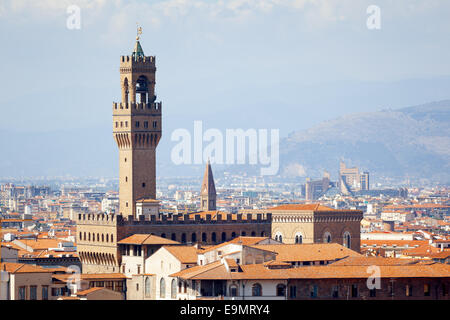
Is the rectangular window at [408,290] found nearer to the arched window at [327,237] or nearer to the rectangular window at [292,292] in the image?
the rectangular window at [292,292]

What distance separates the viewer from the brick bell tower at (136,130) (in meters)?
87.5

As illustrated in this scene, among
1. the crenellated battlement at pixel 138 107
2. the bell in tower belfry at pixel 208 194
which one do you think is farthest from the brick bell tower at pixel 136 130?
the bell in tower belfry at pixel 208 194

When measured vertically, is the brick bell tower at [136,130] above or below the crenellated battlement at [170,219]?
above

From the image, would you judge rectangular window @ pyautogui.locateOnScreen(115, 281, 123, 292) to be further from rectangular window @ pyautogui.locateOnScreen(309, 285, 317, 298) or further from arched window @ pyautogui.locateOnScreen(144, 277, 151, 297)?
rectangular window @ pyautogui.locateOnScreen(309, 285, 317, 298)

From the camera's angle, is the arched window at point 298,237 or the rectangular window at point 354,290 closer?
the rectangular window at point 354,290

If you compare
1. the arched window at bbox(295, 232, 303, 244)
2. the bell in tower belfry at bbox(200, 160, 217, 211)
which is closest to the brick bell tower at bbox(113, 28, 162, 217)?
the arched window at bbox(295, 232, 303, 244)

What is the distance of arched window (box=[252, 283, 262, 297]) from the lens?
2596 inches

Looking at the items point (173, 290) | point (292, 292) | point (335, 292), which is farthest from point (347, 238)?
point (292, 292)

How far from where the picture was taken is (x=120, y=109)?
88750 mm

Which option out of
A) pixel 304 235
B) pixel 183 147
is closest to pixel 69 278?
pixel 304 235

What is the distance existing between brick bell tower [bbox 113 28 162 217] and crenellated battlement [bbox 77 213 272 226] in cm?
232

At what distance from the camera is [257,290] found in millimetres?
66188

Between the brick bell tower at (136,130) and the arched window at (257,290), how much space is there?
21443mm
